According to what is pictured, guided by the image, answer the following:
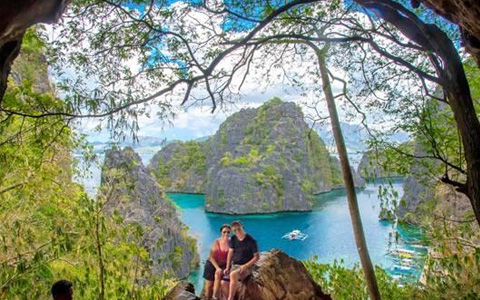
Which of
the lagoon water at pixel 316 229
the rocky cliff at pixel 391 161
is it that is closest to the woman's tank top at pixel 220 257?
the rocky cliff at pixel 391 161

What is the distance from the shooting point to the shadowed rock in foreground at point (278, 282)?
477 cm

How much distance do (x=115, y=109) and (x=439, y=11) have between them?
2.83 meters

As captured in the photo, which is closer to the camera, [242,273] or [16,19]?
[16,19]

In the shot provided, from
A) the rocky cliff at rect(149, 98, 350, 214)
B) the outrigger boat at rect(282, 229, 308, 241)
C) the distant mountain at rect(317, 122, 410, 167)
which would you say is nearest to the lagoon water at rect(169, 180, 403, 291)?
the outrigger boat at rect(282, 229, 308, 241)

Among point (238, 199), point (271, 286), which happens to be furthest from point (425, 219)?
point (238, 199)

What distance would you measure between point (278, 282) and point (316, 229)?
25.0 m

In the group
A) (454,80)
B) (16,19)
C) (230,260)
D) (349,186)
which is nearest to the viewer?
(16,19)

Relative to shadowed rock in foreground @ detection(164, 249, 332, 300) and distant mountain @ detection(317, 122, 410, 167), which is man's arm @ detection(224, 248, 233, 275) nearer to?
shadowed rock in foreground @ detection(164, 249, 332, 300)

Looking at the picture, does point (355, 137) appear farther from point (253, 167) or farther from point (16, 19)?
point (253, 167)

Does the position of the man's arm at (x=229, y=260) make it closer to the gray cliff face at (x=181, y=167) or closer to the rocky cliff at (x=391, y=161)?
the rocky cliff at (x=391, y=161)

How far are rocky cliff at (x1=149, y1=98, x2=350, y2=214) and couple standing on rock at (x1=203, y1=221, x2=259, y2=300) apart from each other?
25967 millimetres

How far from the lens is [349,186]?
521 cm

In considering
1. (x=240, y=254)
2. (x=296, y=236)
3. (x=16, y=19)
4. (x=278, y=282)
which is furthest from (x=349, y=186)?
(x=296, y=236)

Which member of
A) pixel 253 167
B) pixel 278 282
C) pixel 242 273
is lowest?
pixel 278 282
